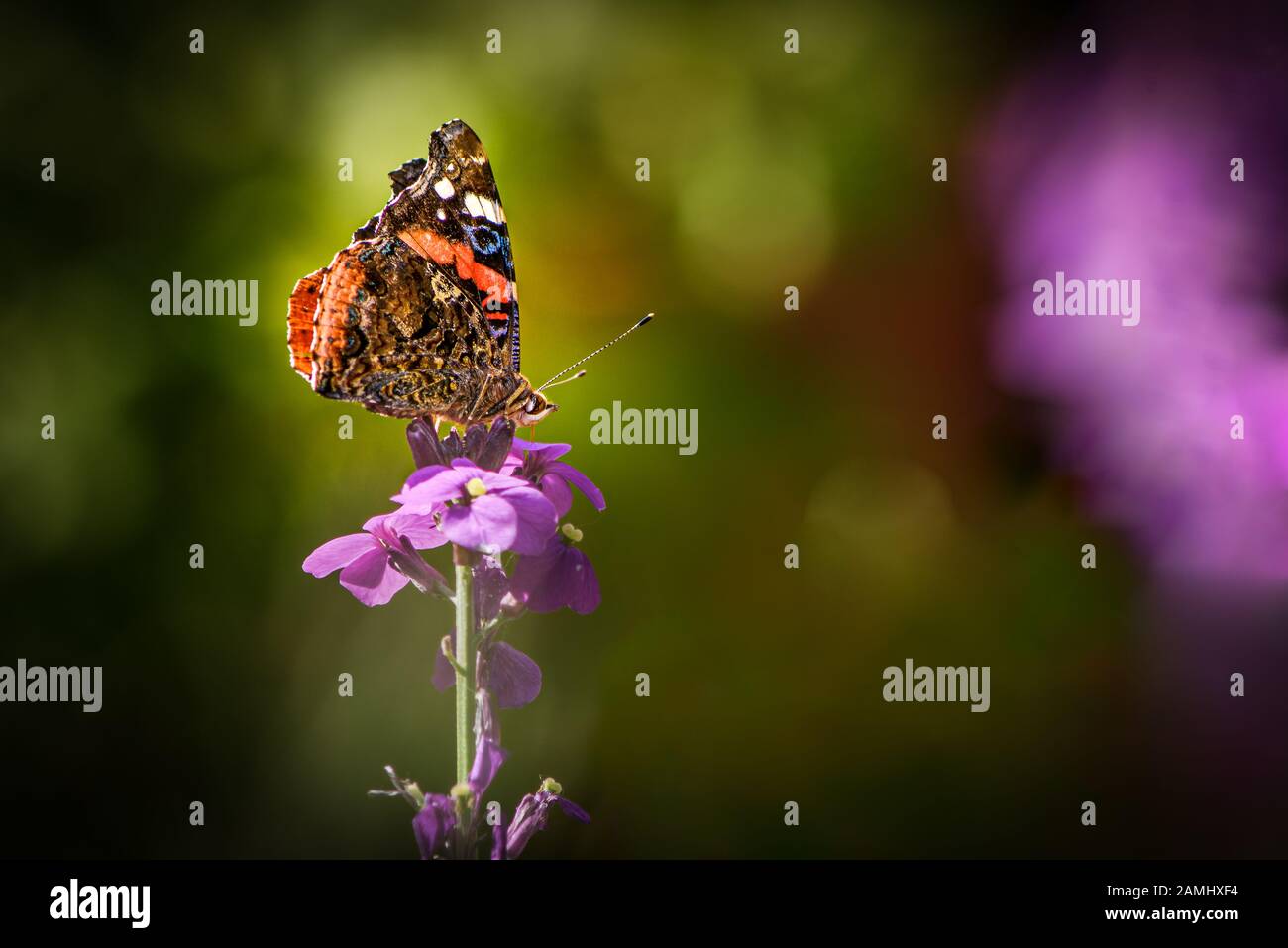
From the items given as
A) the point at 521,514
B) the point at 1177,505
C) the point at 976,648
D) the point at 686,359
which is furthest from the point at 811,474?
the point at 521,514

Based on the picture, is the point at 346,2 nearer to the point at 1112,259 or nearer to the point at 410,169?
the point at 410,169

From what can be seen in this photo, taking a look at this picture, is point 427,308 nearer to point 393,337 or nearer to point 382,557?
point 393,337

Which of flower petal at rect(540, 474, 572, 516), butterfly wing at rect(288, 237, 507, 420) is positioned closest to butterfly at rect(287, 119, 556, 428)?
butterfly wing at rect(288, 237, 507, 420)

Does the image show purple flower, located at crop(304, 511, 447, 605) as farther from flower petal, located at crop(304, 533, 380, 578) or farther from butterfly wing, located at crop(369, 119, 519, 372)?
butterfly wing, located at crop(369, 119, 519, 372)

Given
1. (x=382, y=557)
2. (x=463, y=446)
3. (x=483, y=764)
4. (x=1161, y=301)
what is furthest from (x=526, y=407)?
(x=1161, y=301)

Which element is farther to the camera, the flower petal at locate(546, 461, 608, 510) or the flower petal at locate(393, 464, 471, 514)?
the flower petal at locate(546, 461, 608, 510)

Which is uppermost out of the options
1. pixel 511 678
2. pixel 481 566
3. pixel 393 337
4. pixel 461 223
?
pixel 461 223

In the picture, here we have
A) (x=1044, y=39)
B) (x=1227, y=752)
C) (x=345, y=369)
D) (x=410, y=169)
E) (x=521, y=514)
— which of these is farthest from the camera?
(x=1044, y=39)
